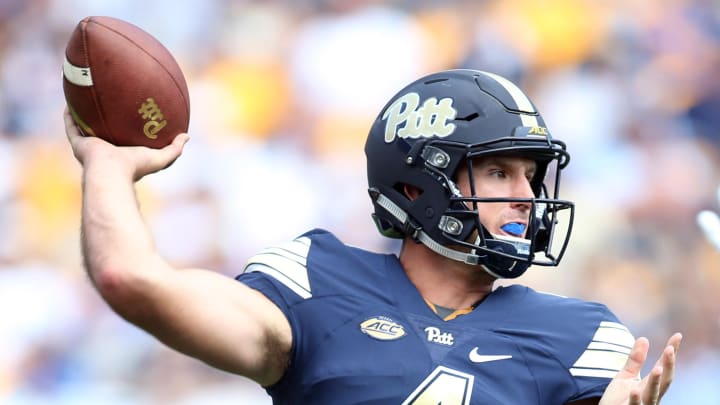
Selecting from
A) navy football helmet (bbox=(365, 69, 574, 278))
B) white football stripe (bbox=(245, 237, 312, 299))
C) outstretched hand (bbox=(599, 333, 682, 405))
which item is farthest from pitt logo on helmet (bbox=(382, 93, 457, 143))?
outstretched hand (bbox=(599, 333, 682, 405))

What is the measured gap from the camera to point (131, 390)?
5.72 meters

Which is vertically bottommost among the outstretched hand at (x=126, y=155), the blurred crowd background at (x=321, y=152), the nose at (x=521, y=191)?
the blurred crowd background at (x=321, y=152)

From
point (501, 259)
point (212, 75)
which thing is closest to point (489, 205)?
point (501, 259)

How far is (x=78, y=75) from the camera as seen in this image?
8.79 ft

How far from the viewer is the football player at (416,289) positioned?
7.88 ft

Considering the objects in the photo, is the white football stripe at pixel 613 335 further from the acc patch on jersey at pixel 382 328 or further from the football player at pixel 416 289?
the acc patch on jersey at pixel 382 328

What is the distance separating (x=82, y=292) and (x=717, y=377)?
127 inches

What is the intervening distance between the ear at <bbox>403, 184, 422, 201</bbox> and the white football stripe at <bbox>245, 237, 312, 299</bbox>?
0.36 metres

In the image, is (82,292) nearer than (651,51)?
Yes

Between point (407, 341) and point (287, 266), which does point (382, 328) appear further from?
point (287, 266)

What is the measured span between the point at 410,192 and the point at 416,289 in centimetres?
32

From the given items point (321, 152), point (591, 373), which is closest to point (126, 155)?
point (591, 373)

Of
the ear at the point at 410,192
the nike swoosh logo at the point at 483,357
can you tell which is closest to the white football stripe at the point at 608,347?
the nike swoosh logo at the point at 483,357

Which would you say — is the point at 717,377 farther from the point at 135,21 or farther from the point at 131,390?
the point at 135,21
